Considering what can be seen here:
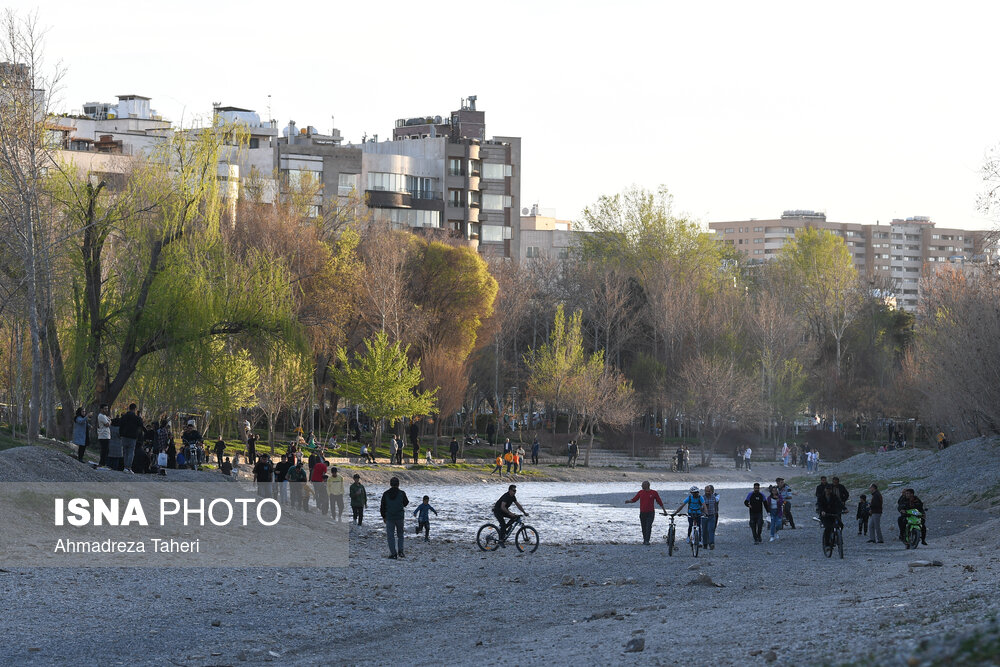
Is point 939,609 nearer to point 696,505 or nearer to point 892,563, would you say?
point 892,563

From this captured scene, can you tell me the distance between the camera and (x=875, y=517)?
28.7 m

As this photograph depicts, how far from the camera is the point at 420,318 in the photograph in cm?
6812

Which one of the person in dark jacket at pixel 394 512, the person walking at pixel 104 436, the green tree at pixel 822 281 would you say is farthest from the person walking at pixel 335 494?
the green tree at pixel 822 281

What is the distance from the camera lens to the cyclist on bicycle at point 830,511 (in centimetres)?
2508

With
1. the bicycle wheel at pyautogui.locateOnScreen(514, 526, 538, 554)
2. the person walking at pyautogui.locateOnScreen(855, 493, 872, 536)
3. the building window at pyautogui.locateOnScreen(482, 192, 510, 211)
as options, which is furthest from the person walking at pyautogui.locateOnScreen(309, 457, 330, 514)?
the building window at pyautogui.locateOnScreen(482, 192, 510, 211)

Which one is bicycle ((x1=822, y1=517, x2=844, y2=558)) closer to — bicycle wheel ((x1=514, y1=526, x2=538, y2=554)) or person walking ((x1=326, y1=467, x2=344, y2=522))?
bicycle wheel ((x1=514, y1=526, x2=538, y2=554))

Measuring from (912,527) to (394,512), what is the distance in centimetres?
1119

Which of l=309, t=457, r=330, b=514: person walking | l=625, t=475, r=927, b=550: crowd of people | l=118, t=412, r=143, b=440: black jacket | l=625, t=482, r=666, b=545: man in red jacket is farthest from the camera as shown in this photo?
l=309, t=457, r=330, b=514: person walking

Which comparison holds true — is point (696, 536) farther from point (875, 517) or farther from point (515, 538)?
point (875, 517)

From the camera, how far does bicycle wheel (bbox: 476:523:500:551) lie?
87.4 ft

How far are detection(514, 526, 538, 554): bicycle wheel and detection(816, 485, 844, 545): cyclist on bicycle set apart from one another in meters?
5.94

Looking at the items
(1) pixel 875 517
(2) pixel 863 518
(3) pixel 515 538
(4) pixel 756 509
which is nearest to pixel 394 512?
(3) pixel 515 538

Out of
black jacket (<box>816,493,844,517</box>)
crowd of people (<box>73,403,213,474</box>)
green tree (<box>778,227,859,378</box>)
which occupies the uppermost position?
green tree (<box>778,227,859,378</box>)

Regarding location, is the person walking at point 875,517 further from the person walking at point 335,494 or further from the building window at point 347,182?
the building window at point 347,182
